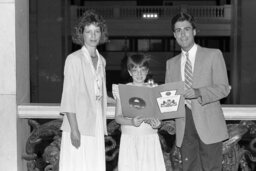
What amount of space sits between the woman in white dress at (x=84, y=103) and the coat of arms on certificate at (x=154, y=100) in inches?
9.6

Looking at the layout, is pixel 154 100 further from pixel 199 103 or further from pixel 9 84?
pixel 9 84

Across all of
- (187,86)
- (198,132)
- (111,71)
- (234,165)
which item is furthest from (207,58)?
(111,71)

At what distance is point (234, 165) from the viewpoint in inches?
223

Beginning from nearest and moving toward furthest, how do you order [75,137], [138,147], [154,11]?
1. [75,137]
2. [138,147]
3. [154,11]

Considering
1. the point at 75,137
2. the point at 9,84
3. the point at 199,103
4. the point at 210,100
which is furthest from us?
the point at 9,84

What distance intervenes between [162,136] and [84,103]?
5.24ft

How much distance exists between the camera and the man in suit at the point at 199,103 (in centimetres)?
461

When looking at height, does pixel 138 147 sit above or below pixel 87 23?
below

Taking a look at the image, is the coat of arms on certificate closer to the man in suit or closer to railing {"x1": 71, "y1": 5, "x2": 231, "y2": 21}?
the man in suit

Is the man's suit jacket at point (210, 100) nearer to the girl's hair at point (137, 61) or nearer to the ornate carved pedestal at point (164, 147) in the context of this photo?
the girl's hair at point (137, 61)

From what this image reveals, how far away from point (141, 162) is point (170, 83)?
89cm

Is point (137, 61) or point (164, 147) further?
point (164, 147)

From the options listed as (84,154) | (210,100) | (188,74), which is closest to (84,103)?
(84,154)

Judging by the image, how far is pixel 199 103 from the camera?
4.64 m
